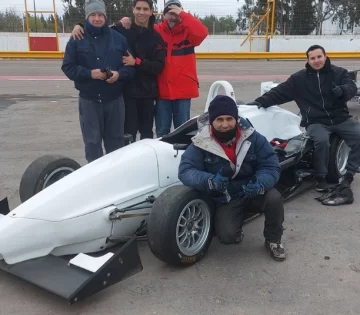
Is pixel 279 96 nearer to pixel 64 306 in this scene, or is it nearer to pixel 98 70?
pixel 98 70

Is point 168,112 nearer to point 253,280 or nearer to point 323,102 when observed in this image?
point 323,102

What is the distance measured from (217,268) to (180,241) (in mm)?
358

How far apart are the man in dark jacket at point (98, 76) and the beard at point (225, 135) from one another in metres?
1.38

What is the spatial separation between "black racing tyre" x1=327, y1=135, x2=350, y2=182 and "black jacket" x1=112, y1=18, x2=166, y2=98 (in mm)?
2057

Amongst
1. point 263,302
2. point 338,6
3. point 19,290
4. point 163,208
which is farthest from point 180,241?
point 338,6

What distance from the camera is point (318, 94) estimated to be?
5246 mm

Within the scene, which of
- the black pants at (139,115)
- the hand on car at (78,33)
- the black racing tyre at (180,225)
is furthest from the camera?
the black pants at (139,115)

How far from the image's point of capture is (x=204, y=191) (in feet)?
11.9

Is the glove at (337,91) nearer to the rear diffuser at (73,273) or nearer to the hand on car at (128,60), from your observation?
the hand on car at (128,60)

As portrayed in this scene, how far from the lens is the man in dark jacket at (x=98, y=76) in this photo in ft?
14.7

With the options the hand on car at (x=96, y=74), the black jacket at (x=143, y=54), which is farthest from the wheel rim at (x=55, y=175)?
the black jacket at (x=143, y=54)

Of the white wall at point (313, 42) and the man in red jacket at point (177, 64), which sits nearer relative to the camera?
the man in red jacket at point (177, 64)

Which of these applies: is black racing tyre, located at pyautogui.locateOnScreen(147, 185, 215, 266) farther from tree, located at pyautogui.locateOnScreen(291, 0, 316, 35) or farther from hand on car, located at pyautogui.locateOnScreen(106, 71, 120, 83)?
tree, located at pyautogui.locateOnScreen(291, 0, 316, 35)

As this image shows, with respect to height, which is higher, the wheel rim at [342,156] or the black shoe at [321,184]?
the wheel rim at [342,156]
